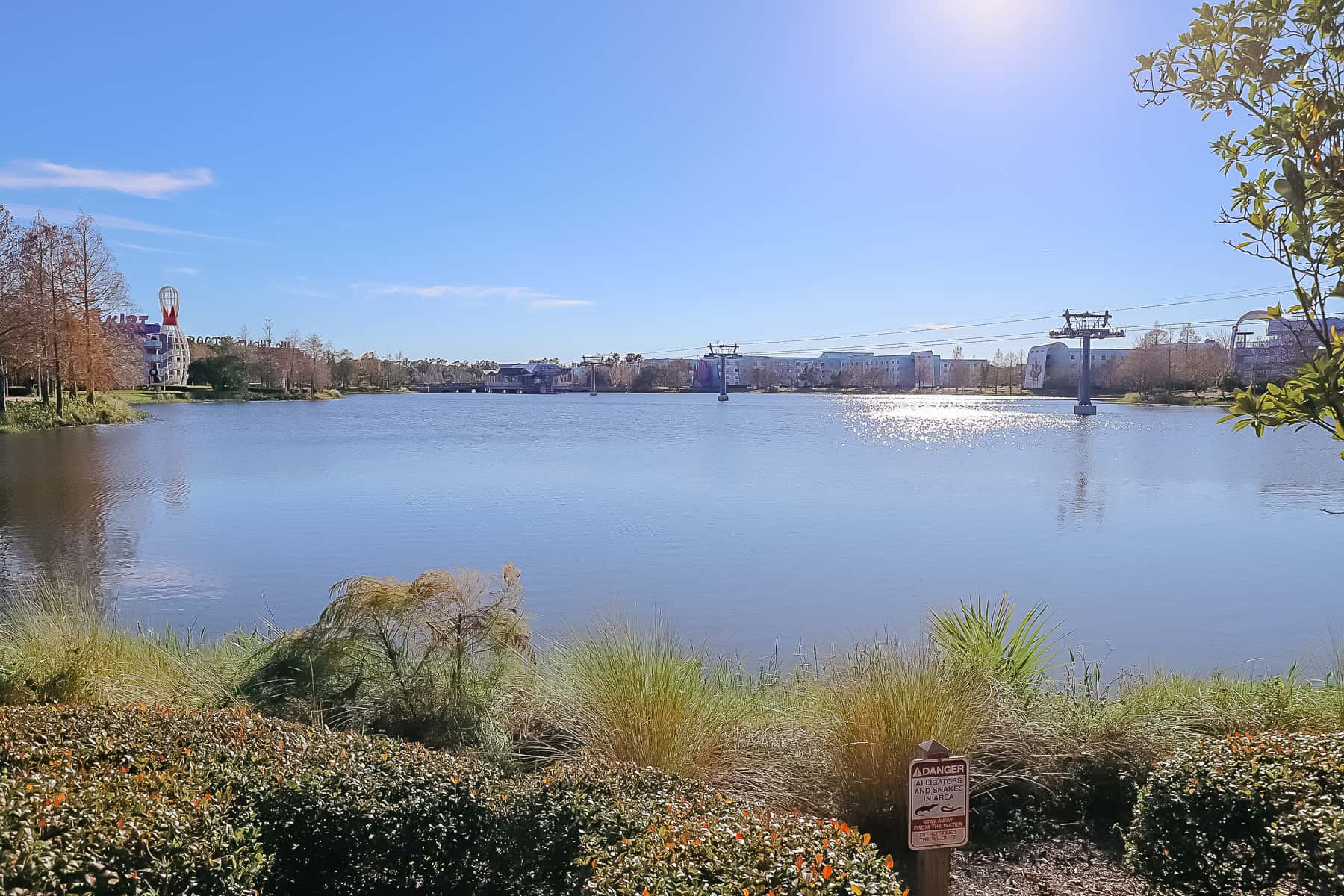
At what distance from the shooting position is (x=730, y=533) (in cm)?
1564

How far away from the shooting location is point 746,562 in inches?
A: 519

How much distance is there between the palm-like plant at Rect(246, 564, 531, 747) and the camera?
18.3ft

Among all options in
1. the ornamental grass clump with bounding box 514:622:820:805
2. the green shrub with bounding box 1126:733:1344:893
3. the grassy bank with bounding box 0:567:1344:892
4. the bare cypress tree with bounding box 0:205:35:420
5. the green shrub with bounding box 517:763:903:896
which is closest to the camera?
the green shrub with bounding box 517:763:903:896

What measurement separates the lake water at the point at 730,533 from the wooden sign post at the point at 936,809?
6.00m

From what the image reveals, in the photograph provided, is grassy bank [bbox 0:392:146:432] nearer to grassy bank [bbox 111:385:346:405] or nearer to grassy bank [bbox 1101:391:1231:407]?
grassy bank [bbox 111:385:346:405]

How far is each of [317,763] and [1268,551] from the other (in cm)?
1595

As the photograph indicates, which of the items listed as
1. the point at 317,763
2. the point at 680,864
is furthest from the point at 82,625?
the point at 680,864

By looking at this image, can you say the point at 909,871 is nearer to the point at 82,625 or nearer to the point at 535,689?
the point at 535,689

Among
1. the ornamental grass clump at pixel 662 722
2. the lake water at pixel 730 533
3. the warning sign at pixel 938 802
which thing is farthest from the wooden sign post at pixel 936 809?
the lake water at pixel 730 533

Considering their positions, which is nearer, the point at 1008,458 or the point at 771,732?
the point at 771,732

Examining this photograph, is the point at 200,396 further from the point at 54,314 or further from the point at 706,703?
the point at 706,703

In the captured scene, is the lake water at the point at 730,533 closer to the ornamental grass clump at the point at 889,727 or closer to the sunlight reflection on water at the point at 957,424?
the ornamental grass clump at the point at 889,727

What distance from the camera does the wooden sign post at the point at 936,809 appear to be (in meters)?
2.88

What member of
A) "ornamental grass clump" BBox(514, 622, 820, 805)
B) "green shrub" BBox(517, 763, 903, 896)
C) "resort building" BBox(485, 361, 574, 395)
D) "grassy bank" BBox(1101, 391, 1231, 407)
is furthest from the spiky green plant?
"resort building" BBox(485, 361, 574, 395)
